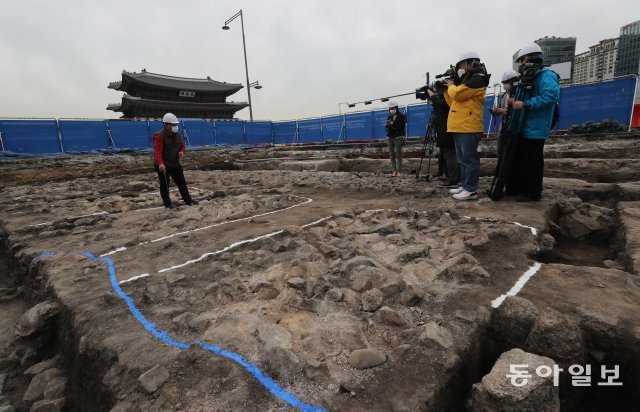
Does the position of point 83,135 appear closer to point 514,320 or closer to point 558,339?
point 514,320

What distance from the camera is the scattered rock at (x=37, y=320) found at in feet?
7.70

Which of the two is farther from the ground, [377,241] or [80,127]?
[80,127]

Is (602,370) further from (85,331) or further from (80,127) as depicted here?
(80,127)

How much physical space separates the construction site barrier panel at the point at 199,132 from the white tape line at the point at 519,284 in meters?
22.9

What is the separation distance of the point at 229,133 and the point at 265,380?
2494cm

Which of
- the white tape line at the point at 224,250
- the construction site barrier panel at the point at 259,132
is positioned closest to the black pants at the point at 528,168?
the white tape line at the point at 224,250

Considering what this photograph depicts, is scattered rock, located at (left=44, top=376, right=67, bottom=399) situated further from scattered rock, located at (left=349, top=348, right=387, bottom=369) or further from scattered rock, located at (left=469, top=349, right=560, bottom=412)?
scattered rock, located at (left=469, top=349, right=560, bottom=412)

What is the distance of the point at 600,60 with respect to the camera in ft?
87.0

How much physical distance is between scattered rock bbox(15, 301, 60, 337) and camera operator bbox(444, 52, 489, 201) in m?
4.38

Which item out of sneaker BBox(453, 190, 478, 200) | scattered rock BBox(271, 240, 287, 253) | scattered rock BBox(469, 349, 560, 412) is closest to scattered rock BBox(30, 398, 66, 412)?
scattered rock BBox(271, 240, 287, 253)

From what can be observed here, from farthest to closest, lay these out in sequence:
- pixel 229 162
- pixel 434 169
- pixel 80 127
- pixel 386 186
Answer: pixel 80 127
pixel 229 162
pixel 434 169
pixel 386 186

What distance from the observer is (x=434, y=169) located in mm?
8031

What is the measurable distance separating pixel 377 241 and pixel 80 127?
68.1 feet

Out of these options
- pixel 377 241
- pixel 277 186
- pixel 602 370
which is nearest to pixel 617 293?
pixel 602 370
